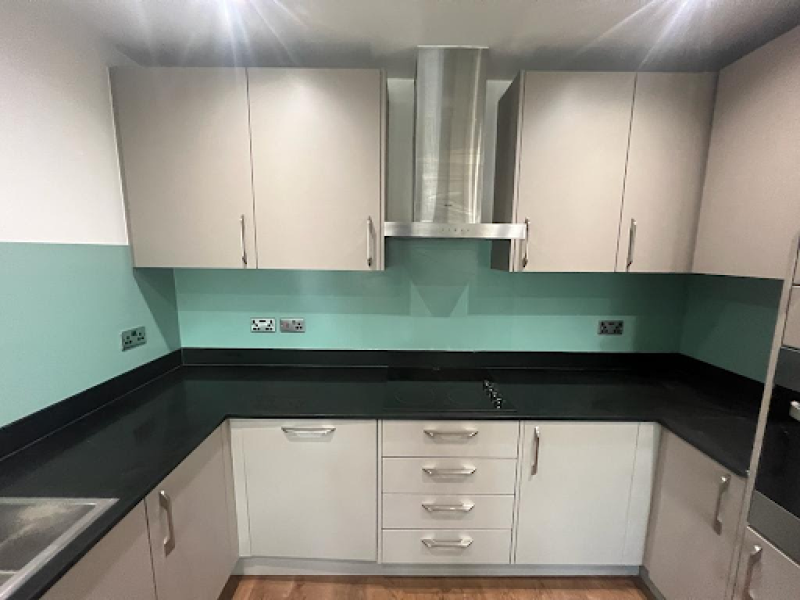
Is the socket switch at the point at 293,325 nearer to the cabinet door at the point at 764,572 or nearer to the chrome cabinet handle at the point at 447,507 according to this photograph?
the chrome cabinet handle at the point at 447,507

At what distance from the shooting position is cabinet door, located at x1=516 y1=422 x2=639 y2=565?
151 centimetres

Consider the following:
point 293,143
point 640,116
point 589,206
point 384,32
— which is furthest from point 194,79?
point 640,116

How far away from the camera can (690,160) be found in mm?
1555

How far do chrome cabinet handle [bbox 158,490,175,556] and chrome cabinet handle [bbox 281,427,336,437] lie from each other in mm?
465

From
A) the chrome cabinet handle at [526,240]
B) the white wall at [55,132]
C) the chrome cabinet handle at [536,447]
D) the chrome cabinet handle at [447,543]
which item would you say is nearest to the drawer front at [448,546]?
the chrome cabinet handle at [447,543]

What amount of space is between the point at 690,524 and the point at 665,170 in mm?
1433

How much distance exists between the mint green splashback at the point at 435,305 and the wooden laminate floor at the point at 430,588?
1.11 metres

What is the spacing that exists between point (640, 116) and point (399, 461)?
5.94 ft

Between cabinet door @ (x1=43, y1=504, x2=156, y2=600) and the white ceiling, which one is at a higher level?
the white ceiling

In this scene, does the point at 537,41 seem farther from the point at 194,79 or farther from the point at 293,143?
the point at 194,79

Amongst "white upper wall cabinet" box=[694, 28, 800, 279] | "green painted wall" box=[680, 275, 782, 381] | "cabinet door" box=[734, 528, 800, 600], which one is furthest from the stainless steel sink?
"green painted wall" box=[680, 275, 782, 381]

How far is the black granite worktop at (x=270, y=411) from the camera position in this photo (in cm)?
102

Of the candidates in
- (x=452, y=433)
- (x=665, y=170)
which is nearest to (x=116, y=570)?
(x=452, y=433)

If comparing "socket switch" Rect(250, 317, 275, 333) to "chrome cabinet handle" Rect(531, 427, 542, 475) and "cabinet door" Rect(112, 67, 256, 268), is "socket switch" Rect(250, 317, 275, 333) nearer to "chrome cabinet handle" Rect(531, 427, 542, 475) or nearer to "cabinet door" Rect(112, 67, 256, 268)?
"cabinet door" Rect(112, 67, 256, 268)
